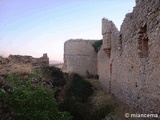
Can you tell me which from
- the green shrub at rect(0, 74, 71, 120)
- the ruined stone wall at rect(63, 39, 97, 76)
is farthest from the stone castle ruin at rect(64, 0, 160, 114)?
the ruined stone wall at rect(63, 39, 97, 76)

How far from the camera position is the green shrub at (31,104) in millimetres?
6832

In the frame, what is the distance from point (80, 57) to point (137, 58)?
43.3 feet

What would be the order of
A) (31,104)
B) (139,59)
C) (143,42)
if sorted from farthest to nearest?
(139,59)
(143,42)
(31,104)

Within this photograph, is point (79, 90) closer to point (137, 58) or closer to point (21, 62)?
point (21, 62)

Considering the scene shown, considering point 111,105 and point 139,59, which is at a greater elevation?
point 139,59

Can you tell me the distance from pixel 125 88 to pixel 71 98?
358 cm

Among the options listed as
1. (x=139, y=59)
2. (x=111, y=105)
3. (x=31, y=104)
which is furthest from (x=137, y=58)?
(x=31, y=104)

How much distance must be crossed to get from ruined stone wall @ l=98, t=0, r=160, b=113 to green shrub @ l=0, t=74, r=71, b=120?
9.84ft

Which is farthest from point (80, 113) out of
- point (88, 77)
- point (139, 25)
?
point (88, 77)

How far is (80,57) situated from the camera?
2173 centimetres

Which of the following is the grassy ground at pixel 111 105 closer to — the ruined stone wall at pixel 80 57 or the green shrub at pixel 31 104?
the green shrub at pixel 31 104

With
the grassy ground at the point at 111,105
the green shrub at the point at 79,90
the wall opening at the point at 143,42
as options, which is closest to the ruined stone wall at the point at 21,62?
the green shrub at the point at 79,90

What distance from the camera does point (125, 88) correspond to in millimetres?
10406

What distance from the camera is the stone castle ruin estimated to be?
23.0 feet
